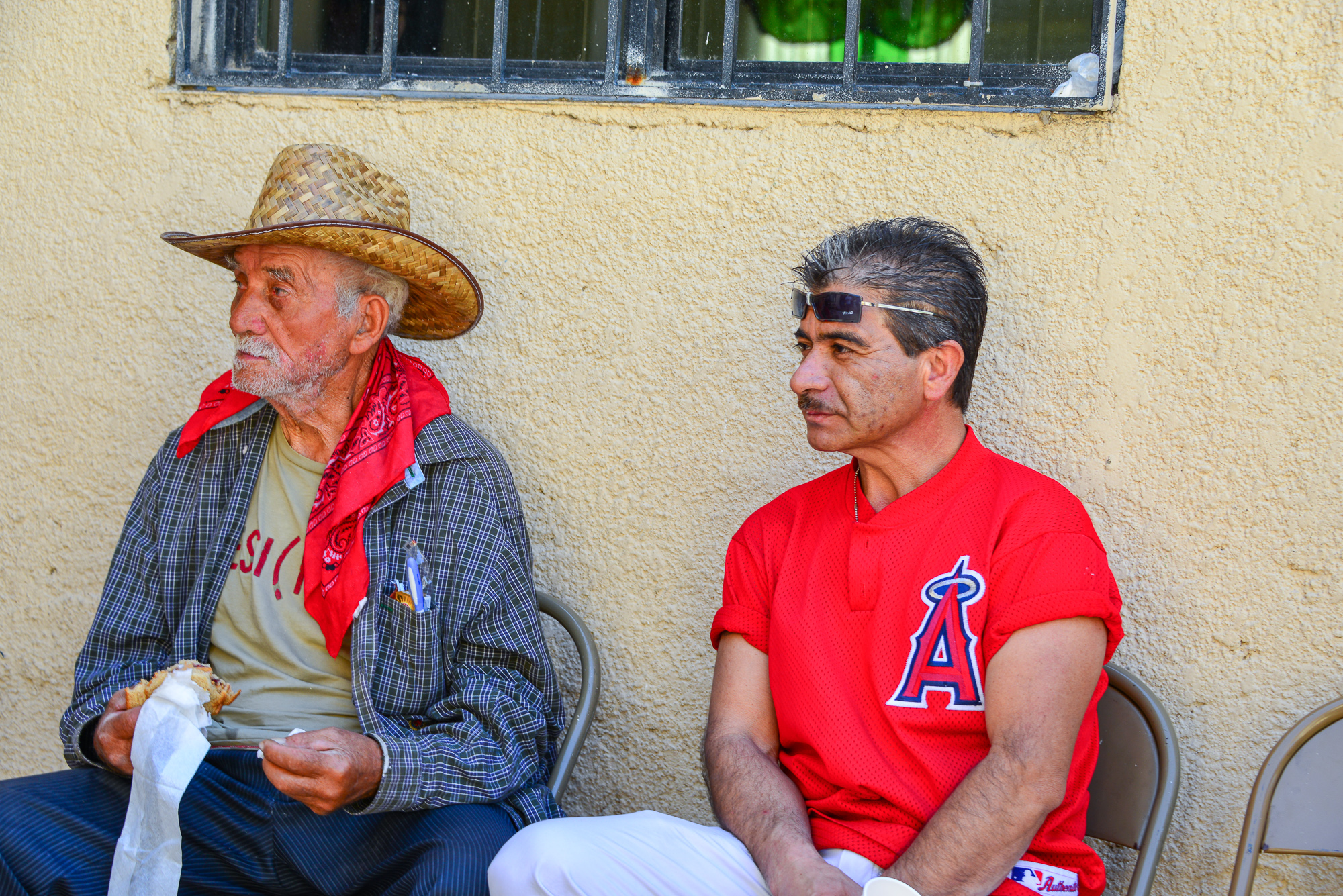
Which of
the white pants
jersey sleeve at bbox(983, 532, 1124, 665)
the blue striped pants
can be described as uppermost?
jersey sleeve at bbox(983, 532, 1124, 665)

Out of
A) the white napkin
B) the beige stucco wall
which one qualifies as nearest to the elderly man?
the white napkin

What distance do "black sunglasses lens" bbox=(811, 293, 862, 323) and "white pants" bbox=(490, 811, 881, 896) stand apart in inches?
37.2

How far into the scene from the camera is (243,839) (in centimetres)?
225

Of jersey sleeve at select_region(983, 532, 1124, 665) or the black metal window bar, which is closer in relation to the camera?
jersey sleeve at select_region(983, 532, 1124, 665)

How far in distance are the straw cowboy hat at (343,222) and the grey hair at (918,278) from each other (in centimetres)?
87

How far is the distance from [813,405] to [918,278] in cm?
30

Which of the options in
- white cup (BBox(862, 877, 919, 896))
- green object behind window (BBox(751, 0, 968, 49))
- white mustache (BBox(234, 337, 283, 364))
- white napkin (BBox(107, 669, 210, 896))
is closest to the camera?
white cup (BBox(862, 877, 919, 896))

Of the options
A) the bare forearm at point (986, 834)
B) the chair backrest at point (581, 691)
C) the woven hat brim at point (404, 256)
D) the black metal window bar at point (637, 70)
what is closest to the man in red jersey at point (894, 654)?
the bare forearm at point (986, 834)

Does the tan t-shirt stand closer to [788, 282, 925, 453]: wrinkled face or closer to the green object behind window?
[788, 282, 925, 453]: wrinkled face

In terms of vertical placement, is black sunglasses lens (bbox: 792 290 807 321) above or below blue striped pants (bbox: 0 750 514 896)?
above

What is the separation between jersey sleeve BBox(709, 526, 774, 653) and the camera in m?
2.20

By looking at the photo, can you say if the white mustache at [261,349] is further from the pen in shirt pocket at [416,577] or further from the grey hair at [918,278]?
the grey hair at [918,278]

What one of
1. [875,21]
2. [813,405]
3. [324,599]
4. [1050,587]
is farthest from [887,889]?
[875,21]

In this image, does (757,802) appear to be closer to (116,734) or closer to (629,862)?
(629,862)
